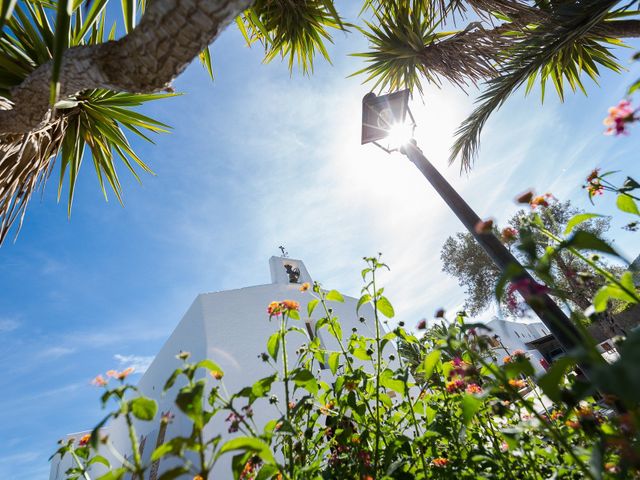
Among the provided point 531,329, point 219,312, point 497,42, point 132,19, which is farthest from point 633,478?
point 531,329

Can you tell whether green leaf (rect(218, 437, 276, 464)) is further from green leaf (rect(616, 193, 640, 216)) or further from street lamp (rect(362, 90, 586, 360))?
street lamp (rect(362, 90, 586, 360))

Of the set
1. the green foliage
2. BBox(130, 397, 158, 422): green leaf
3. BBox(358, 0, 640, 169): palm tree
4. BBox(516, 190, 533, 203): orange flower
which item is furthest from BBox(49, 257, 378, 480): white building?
BBox(130, 397, 158, 422): green leaf

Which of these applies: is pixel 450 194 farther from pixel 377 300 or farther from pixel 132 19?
pixel 132 19

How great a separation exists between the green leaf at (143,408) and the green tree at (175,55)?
0.64 meters

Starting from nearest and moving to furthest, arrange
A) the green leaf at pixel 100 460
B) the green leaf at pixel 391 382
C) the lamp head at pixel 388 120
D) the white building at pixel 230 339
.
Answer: the green leaf at pixel 100 460 < the green leaf at pixel 391 382 < the lamp head at pixel 388 120 < the white building at pixel 230 339

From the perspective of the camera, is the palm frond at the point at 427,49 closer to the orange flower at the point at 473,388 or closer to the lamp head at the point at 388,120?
the lamp head at the point at 388,120

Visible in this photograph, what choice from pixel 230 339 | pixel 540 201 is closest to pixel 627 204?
pixel 540 201

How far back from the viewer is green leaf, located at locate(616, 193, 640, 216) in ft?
2.28

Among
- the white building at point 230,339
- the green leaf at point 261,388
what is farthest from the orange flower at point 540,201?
the white building at point 230,339

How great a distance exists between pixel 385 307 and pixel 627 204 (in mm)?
660

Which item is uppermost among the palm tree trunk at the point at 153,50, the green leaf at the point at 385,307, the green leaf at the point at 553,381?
the palm tree trunk at the point at 153,50

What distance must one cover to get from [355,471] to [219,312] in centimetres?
787

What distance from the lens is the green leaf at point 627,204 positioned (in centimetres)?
70

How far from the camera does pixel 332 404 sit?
116cm
